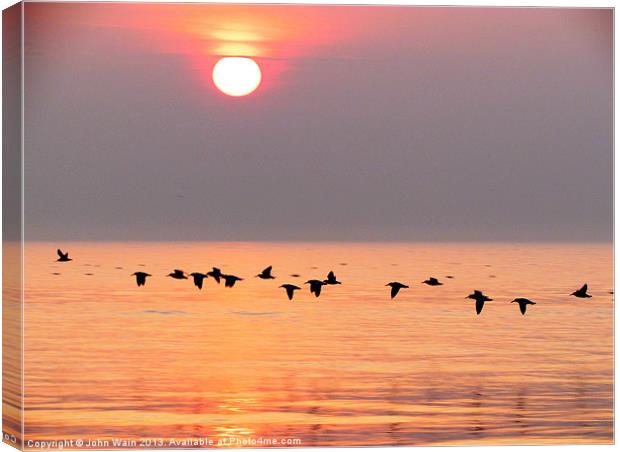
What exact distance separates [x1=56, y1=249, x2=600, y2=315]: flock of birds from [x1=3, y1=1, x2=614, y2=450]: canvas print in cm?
3

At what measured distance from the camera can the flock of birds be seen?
1137 centimetres

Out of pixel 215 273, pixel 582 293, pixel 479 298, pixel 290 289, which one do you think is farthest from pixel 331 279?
pixel 582 293

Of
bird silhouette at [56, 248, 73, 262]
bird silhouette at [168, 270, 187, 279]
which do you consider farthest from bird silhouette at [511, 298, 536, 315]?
bird silhouette at [56, 248, 73, 262]

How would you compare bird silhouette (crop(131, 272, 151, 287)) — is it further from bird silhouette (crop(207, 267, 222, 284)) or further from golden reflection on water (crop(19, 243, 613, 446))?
bird silhouette (crop(207, 267, 222, 284))

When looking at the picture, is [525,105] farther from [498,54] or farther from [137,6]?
[137,6]

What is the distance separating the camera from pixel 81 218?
1118cm

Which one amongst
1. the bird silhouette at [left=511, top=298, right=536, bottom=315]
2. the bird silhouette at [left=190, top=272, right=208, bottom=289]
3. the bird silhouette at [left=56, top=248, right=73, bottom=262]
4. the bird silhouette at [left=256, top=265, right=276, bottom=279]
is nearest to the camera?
the bird silhouette at [left=56, top=248, right=73, bottom=262]

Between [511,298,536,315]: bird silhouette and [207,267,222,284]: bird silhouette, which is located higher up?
[207,267,222,284]: bird silhouette

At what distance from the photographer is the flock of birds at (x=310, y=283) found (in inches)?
448

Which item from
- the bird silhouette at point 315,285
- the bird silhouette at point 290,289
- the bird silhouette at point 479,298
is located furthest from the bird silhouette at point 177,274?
the bird silhouette at point 479,298

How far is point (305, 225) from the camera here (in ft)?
37.9

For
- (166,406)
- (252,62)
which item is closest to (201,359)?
(166,406)

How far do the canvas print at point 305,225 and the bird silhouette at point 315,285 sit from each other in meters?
0.02

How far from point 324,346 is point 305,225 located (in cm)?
96
